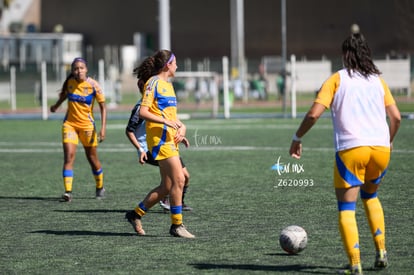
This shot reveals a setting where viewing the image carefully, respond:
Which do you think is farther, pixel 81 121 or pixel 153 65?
pixel 81 121

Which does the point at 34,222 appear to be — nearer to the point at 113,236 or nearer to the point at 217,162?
the point at 113,236

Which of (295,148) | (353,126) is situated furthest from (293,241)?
(353,126)

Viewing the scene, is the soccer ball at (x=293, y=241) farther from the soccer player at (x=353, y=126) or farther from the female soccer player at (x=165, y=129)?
the female soccer player at (x=165, y=129)

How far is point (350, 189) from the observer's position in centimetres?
753

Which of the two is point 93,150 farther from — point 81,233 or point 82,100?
point 81,233

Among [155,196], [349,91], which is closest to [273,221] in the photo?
[155,196]

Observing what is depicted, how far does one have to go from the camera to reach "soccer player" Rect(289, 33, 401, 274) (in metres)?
7.51

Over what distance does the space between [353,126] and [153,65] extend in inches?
119

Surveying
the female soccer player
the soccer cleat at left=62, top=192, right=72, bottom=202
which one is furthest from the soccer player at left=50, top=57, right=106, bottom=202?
the female soccer player

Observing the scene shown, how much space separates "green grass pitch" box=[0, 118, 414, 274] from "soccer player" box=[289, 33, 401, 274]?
60cm

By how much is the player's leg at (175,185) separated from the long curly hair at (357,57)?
2651mm

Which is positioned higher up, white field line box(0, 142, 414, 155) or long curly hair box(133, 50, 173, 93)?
long curly hair box(133, 50, 173, 93)

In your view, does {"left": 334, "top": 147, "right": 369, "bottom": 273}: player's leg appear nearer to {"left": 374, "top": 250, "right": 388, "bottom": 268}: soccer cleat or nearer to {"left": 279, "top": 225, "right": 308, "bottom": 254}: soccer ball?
{"left": 374, "top": 250, "right": 388, "bottom": 268}: soccer cleat

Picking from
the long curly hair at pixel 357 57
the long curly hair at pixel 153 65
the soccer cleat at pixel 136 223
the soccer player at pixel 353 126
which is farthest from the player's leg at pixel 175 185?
the long curly hair at pixel 357 57
